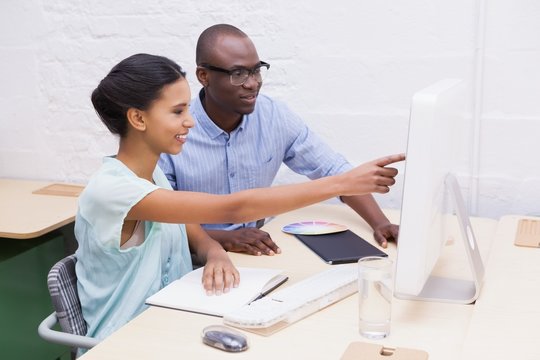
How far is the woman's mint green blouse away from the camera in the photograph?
4.81 feet

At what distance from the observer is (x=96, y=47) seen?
2.57m

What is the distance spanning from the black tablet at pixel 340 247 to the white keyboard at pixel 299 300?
130 mm

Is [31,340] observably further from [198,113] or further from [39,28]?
[39,28]

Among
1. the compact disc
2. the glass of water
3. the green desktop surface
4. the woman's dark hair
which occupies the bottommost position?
the green desktop surface

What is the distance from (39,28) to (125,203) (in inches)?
56.7

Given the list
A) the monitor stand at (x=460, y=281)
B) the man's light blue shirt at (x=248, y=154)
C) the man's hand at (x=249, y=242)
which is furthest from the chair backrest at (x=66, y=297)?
the monitor stand at (x=460, y=281)

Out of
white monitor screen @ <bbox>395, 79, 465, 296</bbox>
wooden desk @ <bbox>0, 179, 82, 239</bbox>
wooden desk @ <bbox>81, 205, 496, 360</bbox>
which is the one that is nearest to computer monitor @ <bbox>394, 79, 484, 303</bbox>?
white monitor screen @ <bbox>395, 79, 465, 296</bbox>

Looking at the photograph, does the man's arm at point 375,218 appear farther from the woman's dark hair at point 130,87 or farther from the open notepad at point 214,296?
the woman's dark hair at point 130,87

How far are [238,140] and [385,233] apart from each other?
0.52 meters

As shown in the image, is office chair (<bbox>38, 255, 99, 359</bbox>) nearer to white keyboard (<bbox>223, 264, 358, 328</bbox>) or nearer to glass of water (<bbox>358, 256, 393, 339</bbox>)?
white keyboard (<bbox>223, 264, 358, 328</bbox>)

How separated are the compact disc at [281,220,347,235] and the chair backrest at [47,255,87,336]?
60 centimetres

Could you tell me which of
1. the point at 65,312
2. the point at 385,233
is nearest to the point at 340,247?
the point at 385,233

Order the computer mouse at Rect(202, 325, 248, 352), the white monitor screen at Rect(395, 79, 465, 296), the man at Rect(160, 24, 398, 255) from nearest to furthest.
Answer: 1. the white monitor screen at Rect(395, 79, 465, 296)
2. the computer mouse at Rect(202, 325, 248, 352)
3. the man at Rect(160, 24, 398, 255)

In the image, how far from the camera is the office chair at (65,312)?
4.59ft
